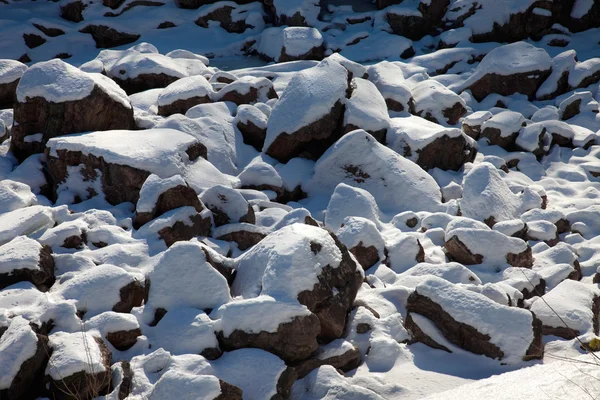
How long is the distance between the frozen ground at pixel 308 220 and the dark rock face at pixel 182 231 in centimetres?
2

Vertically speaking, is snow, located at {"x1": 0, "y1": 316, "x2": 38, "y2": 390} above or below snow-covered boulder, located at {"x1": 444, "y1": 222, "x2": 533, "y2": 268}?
above

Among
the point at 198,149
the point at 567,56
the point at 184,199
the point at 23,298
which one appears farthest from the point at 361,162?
the point at 567,56

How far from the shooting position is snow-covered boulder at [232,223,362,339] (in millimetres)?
4934

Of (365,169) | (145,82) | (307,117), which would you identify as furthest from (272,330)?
(145,82)

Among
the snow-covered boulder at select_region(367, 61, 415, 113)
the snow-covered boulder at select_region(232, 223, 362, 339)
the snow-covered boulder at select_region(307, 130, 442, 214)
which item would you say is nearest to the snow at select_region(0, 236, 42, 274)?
the snow-covered boulder at select_region(232, 223, 362, 339)

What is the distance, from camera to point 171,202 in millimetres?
6293

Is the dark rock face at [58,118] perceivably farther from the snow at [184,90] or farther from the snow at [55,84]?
the snow at [184,90]

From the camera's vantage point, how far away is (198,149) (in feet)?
24.8

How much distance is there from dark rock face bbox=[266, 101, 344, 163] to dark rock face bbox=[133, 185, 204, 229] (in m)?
1.89

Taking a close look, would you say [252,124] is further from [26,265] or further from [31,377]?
[31,377]

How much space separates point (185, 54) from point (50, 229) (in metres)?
5.99

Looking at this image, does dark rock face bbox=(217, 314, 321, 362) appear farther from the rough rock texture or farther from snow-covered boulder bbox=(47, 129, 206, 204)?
snow-covered boulder bbox=(47, 129, 206, 204)

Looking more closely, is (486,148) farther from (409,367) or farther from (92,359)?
(92,359)

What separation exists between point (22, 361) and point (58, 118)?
3.88 meters
